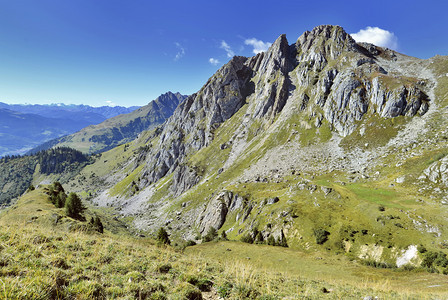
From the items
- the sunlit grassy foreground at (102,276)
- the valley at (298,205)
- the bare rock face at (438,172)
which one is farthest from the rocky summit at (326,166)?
the sunlit grassy foreground at (102,276)

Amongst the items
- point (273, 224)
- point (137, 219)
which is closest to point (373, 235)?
point (273, 224)

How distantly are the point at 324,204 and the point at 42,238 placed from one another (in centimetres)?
6348

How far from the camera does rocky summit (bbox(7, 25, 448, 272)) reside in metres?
46.9

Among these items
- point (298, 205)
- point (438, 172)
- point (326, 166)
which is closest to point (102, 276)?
point (298, 205)

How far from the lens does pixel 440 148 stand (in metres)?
64.2

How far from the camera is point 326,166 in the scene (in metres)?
88.4

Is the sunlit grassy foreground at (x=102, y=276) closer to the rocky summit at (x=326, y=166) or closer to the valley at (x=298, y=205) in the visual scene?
the valley at (x=298, y=205)

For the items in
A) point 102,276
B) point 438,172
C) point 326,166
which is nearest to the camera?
point 102,276

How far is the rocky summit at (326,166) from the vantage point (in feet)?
154

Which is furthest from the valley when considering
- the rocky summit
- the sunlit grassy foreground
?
the rocky summit

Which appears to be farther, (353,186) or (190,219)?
(190,219)

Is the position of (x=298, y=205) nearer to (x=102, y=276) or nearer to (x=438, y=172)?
(x=438, y=172)

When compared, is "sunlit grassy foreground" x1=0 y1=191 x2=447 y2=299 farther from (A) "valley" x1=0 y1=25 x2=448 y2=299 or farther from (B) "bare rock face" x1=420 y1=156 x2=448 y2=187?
(B) "bare rock face" x1=420 y1=156 x2=448 y2=187

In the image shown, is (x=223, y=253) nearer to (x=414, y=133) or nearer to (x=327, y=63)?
(x=414, y=133)
